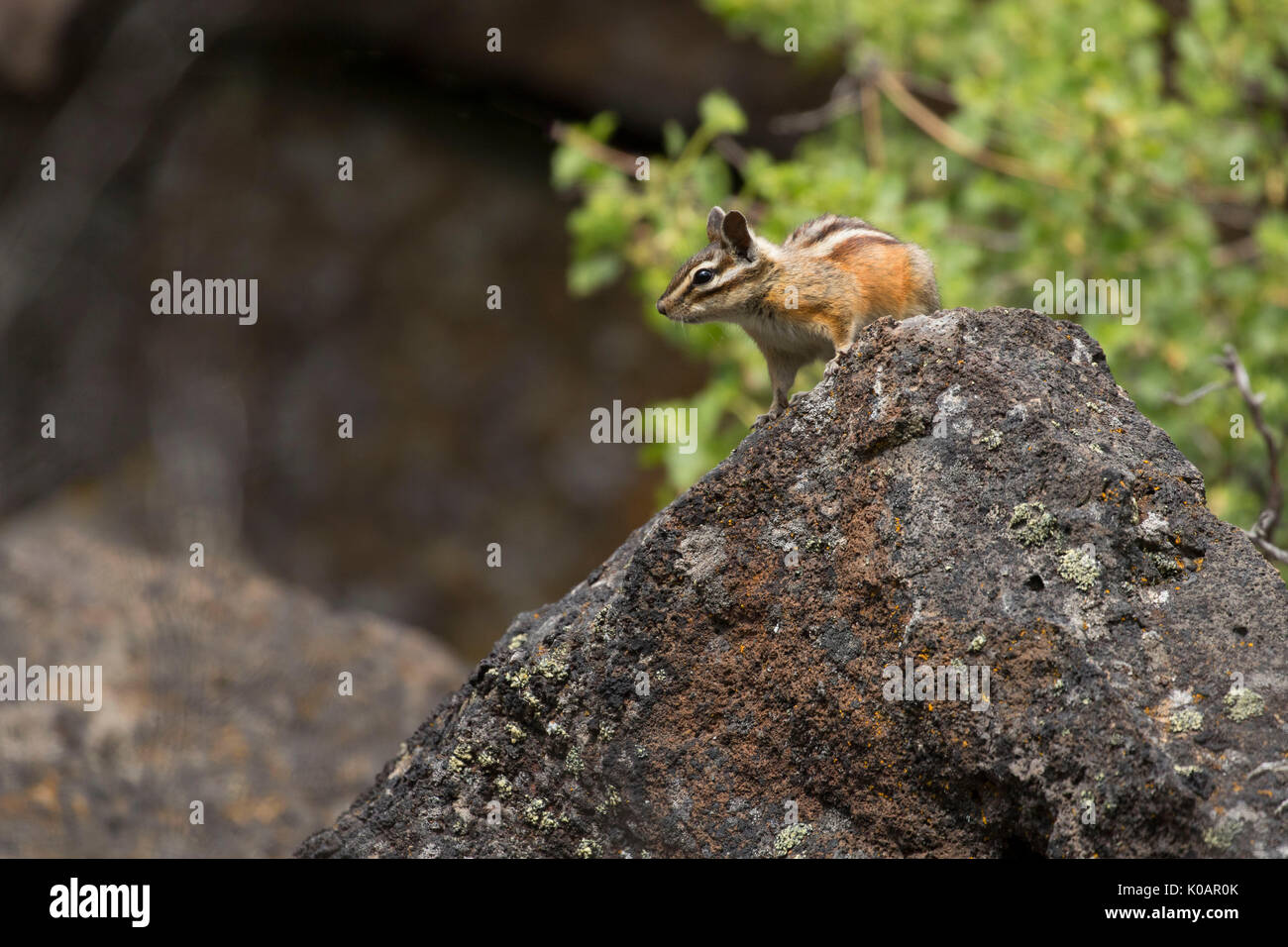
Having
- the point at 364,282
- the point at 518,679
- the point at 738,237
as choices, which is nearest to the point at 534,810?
the point at 518,679

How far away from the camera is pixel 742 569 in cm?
379

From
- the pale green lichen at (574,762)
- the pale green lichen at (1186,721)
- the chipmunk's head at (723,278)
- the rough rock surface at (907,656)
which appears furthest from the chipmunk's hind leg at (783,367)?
the pale green lichen at (1186,721)

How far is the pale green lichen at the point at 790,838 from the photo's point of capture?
3570 millimetres

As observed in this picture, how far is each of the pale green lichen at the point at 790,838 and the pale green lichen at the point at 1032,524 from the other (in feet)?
3.23

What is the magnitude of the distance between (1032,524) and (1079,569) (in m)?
0.17

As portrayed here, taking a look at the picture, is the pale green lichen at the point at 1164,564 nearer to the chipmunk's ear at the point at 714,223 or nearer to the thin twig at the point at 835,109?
the chipmunk's ear at the point at 714,223

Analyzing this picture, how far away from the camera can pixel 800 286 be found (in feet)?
16.8

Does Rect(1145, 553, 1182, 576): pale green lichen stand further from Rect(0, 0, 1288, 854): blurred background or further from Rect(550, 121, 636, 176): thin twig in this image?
Rect(0, 0, 1288, 854): blurred background

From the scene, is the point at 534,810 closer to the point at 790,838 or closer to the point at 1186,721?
the point at 790,838

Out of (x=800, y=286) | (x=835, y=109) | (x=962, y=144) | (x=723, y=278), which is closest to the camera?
(x=800, y=286)
